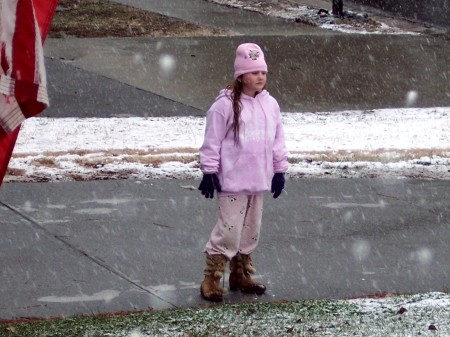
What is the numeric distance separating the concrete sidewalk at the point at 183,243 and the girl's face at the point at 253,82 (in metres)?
1.12

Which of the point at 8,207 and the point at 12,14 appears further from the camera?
the point at 8,207

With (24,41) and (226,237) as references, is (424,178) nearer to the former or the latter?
(226,237)

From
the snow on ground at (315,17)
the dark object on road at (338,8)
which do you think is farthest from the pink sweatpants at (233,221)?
the dark object on road at (338,8)

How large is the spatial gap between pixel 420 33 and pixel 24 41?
44.2 ft

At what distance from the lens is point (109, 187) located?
7.86 meters

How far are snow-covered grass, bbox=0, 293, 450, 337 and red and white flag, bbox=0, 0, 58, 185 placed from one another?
237 centimetres

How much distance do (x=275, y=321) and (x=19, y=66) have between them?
2777 millimetres

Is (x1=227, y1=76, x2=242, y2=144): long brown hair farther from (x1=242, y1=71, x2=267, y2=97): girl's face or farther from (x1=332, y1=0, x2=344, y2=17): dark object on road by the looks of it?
(x1=332, y1=0, x2=344, y2=17): dark object on road

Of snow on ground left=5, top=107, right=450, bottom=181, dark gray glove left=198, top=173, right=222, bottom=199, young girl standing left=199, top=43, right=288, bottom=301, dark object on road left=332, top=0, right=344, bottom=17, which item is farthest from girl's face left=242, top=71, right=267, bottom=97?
dark object on road left=332, top=0, right=344, bottom=17

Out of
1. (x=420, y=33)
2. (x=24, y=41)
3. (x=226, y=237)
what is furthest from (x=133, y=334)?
(x=420, y=33)

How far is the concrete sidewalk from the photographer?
5758mm

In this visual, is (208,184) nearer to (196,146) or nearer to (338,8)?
(196,146)

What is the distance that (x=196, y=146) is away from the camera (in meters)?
9.34

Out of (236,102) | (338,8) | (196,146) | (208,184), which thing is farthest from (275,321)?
(338,8)
